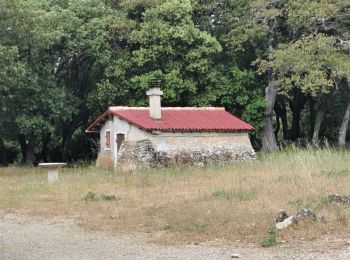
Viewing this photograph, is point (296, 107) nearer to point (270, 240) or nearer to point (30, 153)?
point (30, 153)

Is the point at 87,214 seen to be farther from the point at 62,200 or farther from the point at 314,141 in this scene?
the point at 314,141

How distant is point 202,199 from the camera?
14.2 meters

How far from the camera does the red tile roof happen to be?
26.5m

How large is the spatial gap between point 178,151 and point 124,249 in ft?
57.0

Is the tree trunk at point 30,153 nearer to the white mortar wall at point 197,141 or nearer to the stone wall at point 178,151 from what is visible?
the stone wall at point 178,151

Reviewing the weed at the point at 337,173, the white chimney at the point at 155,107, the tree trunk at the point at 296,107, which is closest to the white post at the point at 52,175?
the white chimney at the point at 155,107

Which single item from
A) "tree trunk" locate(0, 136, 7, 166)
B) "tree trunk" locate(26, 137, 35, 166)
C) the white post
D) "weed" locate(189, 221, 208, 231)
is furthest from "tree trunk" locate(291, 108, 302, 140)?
"weed" locate(189, 221, 208, 231)

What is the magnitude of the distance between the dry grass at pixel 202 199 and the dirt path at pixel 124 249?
2.16 feet

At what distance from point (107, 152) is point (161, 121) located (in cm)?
410

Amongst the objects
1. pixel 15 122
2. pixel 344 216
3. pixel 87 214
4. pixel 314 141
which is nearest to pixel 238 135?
pixel 314 141

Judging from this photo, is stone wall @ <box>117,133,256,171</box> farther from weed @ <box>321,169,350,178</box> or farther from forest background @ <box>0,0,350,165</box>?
weed @ <box>321,169,350,178</box>

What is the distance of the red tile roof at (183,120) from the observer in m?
26.5

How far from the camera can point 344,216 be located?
10508 mm

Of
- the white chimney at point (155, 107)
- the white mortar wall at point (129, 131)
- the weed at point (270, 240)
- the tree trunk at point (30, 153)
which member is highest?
the white chimney at point (155, 107)
